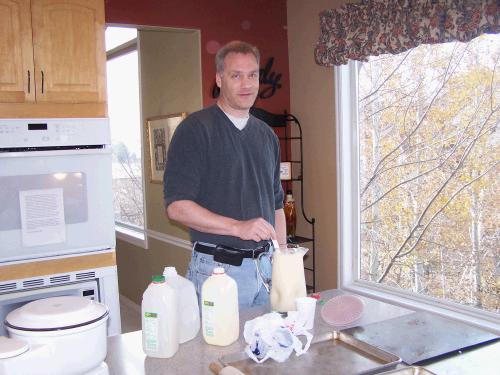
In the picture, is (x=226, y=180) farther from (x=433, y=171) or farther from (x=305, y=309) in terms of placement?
(x=433, y=171)

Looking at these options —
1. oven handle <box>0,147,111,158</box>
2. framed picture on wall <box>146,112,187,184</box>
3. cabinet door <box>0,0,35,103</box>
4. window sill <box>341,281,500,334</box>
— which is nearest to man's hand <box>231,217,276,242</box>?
oven handle <box>0,147,111,158</box>

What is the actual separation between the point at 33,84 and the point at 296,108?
1.70m

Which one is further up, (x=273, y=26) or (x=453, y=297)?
(x=273, y=26)

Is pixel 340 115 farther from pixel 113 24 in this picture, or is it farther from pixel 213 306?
pixel 213 306

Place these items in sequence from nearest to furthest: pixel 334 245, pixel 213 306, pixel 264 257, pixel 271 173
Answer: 1. pixel 213 306
2. pixel 264 257
3. pixel 271 173
4. pixel 334 245

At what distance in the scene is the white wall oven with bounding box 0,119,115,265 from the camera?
7.38 feet

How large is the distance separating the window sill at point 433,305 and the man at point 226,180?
123 centimetres

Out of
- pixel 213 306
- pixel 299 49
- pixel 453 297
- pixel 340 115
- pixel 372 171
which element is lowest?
pixel 453 297

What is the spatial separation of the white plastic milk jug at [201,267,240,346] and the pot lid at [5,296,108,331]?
0.93ft

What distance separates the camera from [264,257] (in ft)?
5.93

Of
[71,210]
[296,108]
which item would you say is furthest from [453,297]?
[71,210]

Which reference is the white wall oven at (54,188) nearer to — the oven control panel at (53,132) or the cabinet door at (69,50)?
Answer: the oven control panel at (53,132)

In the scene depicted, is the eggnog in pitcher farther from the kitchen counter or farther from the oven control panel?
the oven control panel

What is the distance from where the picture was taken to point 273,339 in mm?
1184
